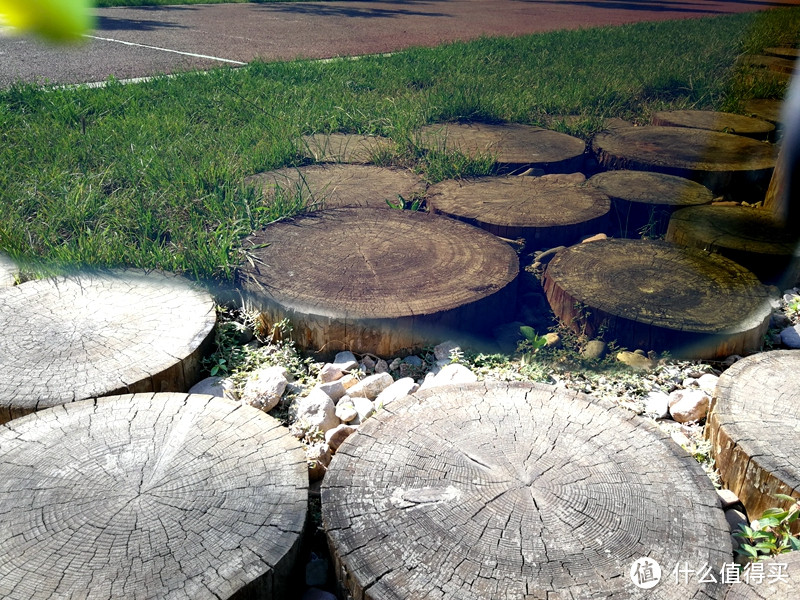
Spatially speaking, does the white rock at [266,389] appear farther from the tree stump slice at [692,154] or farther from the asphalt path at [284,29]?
the asphalt path at [284,29]

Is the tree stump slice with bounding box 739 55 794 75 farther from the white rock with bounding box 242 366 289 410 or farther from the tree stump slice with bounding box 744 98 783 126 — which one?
the white rock with bounding box 242 366 289 410

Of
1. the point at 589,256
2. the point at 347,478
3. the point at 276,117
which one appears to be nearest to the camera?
the point at 347,478

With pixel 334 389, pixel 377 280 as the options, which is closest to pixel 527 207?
pixel 377 280

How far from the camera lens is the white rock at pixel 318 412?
181cm

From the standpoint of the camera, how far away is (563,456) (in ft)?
4.72

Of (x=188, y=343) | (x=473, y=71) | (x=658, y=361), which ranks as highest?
(x=473, y=71)

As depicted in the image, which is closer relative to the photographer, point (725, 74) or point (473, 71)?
point (473, 71)

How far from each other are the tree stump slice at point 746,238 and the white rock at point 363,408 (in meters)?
1.51

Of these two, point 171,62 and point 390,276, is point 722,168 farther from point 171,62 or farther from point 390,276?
point 171,62

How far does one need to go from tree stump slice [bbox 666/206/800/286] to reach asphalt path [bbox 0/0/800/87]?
2.91 metres

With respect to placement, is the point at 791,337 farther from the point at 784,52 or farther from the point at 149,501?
the point at 784,52

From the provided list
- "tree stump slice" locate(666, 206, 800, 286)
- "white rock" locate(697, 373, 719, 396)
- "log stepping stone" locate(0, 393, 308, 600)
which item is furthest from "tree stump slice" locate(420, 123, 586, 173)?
"log stepping stone" locate(0, 393, 308, 600)

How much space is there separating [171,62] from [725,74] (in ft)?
14.4

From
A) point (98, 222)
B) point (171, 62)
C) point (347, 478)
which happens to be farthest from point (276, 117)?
point (347, 478)
